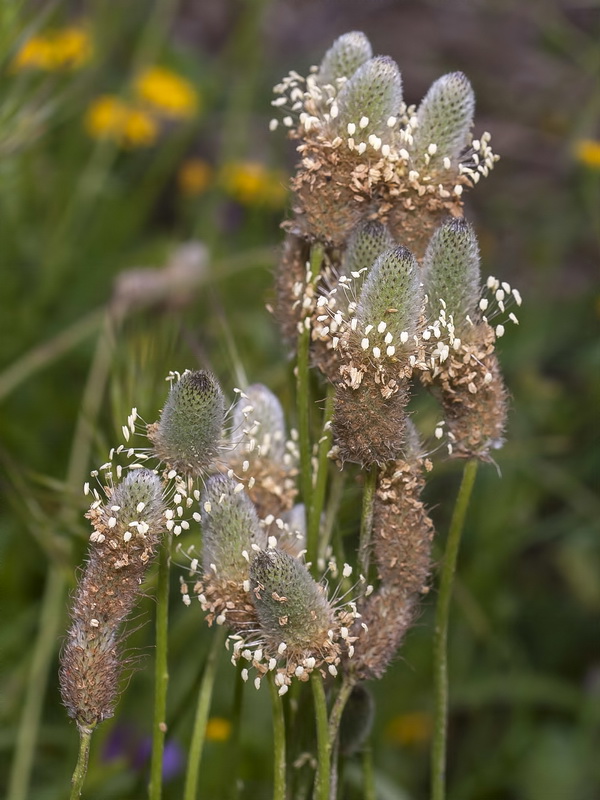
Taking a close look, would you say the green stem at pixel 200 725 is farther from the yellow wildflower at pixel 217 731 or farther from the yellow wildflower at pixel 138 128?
the yellow wildflower at pixel 138 128

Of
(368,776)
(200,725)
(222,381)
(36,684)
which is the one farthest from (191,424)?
(36,684)

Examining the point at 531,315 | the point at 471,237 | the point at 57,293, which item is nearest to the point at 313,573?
the point at 471,237

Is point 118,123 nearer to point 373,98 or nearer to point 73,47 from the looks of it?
point 73,47

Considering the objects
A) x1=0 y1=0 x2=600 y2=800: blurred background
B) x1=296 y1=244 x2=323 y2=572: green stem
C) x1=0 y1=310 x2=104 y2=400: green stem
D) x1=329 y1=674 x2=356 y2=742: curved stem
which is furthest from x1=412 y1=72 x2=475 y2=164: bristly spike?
x1=0 y1=310 x2=104 y2=400: green stem

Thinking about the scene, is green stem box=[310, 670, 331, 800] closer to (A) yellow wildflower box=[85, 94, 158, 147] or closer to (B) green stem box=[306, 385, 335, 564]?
(B) green stem box=[306, 385, 335, 564]

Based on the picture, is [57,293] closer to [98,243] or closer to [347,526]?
[98,243]

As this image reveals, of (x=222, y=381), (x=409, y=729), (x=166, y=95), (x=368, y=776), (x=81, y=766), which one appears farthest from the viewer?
(x=166, y=95)
